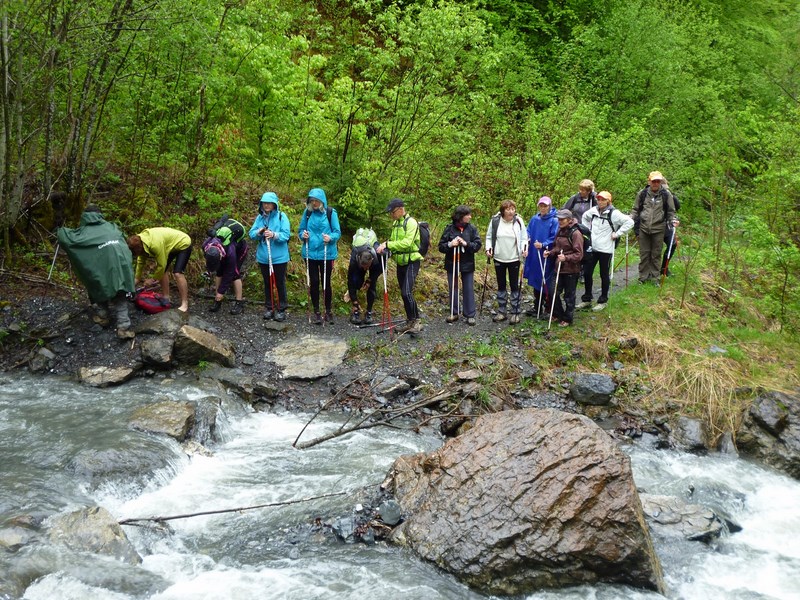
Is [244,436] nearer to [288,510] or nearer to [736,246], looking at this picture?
[288,510]

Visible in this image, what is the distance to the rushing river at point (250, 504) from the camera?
5477 mm

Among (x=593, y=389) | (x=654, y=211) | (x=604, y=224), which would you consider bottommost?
(x=593, y=389)

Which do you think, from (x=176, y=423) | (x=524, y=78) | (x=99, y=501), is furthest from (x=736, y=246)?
(x=99, y=501)

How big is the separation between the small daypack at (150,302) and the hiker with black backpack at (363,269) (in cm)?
326

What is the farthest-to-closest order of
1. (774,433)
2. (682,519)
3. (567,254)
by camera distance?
(567,254) < (774,433) < (682,519)

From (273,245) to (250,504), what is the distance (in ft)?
18.3

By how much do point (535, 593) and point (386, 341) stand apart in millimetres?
5920

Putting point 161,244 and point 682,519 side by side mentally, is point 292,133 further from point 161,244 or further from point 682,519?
point 682,519

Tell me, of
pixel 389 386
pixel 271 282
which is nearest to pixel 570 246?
pixel 389 386

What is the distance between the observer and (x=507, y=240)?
11430mm

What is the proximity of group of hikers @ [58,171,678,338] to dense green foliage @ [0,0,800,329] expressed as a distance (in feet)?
4.60

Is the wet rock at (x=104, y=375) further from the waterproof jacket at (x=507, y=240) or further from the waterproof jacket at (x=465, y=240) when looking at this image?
the waterproof jacket at (x=507, y=240)

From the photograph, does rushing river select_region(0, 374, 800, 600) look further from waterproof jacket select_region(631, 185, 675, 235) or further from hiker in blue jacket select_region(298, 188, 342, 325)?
waterproof jacket select_region(631, 185, 675, 235)

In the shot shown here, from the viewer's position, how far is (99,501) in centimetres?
650
